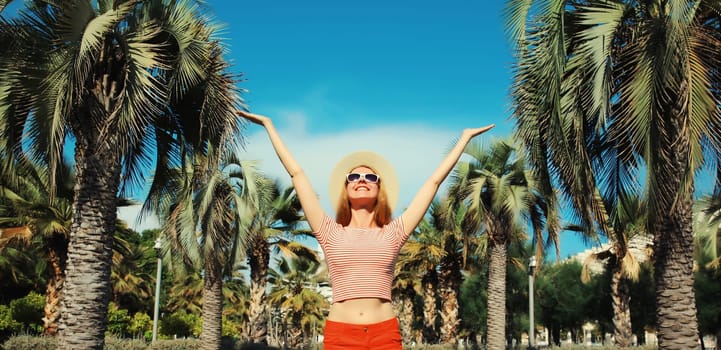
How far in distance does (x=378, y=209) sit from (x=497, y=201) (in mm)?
15940

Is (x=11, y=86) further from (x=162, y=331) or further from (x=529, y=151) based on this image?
(x=162, y=331)

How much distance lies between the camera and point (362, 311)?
3.10 m

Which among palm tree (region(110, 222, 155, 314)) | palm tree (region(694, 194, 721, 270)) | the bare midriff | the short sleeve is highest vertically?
palm tree (region(694, 194, 721, 270))

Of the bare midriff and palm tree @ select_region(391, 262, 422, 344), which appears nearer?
the bare midriff

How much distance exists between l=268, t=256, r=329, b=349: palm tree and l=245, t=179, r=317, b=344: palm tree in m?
1.54

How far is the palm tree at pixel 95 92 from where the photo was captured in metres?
8.18

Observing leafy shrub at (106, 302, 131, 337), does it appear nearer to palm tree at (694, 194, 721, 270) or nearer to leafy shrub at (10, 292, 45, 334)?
leafy shrub at (10, 292, 45, 334)

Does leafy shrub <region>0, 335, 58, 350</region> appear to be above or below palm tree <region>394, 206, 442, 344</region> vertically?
below

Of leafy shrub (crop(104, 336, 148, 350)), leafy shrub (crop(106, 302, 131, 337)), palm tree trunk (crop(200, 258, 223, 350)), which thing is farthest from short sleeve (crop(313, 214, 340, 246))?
leafy shrub (crop(106, 302, 131, 337))

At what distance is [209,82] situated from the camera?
10.2 meters

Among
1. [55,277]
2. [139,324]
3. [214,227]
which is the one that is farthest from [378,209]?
[139,324]

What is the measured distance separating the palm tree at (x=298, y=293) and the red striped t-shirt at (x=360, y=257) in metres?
20.1

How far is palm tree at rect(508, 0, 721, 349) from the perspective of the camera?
303 inches

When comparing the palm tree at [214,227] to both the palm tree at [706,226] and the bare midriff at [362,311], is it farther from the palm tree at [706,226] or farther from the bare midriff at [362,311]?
the palm tree at [706,226]
